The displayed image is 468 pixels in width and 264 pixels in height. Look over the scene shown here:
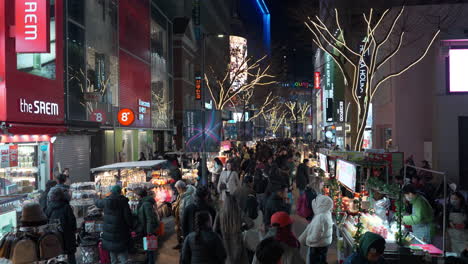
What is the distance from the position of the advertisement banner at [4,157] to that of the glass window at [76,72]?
14.8 feet

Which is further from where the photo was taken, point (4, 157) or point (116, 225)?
point (4, 157)

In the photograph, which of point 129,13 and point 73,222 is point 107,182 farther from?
point 129,13

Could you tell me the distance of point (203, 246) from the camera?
5316mm

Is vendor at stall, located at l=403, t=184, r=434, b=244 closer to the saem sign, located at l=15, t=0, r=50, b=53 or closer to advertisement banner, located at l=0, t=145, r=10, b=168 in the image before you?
the saem sign, located at l=15, t=0, r=50, b=53

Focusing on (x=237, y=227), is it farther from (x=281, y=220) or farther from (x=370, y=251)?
(x=370, y=251)

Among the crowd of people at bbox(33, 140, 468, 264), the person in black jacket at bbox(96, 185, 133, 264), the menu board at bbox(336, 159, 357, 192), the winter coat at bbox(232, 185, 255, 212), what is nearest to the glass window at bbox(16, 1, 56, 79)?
the crowd of people at bbox(33, 140, 468, 264)

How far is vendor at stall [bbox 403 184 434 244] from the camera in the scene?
7.80 m

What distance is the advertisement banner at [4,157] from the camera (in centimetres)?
1280

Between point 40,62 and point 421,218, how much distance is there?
13115 millimetres

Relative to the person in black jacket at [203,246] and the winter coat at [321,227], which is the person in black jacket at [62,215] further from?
the winter coat at [321,227]

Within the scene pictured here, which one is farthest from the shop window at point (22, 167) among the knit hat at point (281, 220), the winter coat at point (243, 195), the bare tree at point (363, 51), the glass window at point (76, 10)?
the bare tree at point (363, 51)

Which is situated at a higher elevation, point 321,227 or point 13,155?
point 13,155

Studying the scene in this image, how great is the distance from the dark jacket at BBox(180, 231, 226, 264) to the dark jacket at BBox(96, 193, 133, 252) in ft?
7.78

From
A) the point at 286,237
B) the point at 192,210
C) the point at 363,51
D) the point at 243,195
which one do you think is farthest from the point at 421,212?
the point at 363,51
